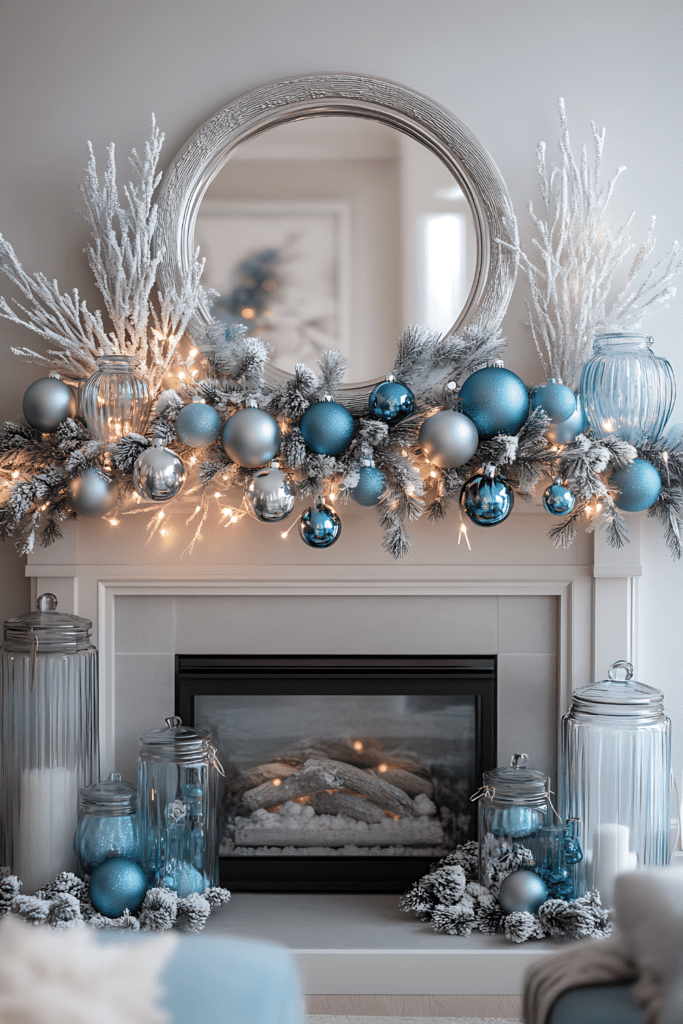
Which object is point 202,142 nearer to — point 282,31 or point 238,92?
point 238,92

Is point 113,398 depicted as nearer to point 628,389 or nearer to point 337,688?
point 337,688

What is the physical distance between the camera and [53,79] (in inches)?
83.0

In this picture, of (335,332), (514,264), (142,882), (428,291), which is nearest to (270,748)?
(142,882)

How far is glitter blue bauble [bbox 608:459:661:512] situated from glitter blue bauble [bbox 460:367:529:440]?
0.79 ft

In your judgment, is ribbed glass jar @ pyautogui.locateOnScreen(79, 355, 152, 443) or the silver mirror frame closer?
ribbed glass jar @ pyautogui.locateOnScreen(79, 355, 152, 443)

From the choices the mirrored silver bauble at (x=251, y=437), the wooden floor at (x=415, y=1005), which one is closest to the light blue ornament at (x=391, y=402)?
the mirrored silver bauble at (x=251, y=437)

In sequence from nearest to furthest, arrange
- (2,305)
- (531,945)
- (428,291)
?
1. (531,945)
2. (2,305)
3. (428,291)

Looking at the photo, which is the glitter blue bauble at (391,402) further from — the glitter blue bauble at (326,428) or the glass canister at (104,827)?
the glass canister at (104,827)

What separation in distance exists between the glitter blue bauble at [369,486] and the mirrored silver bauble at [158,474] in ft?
1.22

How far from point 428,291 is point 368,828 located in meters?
1.36

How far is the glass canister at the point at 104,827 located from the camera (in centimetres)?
184

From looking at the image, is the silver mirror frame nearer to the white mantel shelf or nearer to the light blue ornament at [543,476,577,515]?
the light blue ornament at [543,476,577,515]

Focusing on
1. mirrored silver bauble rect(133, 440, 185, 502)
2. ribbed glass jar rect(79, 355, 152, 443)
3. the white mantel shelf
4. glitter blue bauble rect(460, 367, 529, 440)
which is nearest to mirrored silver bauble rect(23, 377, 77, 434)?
ribbed glass jar rect(79, 355, 152, 443)

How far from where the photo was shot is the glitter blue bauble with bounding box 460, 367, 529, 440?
1.79 metres
